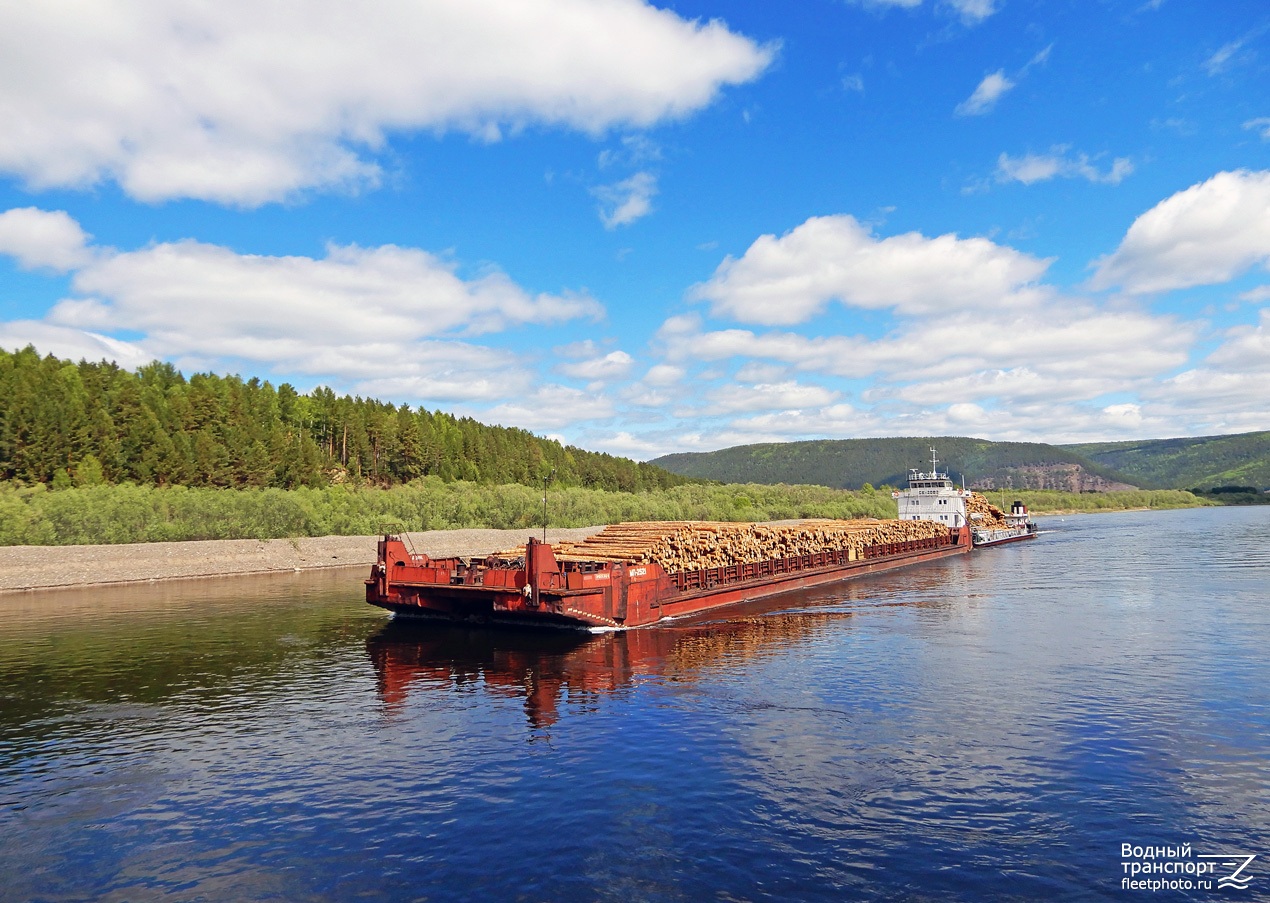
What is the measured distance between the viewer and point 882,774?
18453 millimetres

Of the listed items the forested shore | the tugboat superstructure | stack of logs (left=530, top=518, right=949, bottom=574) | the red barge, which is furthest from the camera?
the tugboat superstructure

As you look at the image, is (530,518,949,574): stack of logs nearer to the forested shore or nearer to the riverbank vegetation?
the riverbank vegetation

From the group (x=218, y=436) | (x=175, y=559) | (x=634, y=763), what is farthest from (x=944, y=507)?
(x=218, y=436)

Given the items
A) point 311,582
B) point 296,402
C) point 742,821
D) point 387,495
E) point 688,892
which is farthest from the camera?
point 296,402

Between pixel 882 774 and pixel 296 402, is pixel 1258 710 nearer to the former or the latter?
pixel 882 774

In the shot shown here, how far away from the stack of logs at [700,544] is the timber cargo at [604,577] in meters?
0.08

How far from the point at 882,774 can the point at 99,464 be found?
101m

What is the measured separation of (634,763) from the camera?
1952cm

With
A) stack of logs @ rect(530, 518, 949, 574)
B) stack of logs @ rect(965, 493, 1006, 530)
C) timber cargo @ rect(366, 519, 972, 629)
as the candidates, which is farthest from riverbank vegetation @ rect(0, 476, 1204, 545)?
stack of logs @ rect(530, 518, 949, 574)

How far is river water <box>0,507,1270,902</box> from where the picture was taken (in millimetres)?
14125

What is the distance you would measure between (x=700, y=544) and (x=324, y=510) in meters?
61.0

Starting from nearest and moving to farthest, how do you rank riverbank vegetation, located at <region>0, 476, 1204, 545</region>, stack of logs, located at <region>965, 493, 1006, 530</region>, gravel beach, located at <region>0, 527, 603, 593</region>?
gravel beach, located at <region>0, 527, 603, 593</region> → riverbank vegetation, located at <region>0, 476, 1204, 545</region> → stack of logs, located at <region>965, 493, 1006, 530</region>

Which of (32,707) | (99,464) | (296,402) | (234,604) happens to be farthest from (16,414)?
(32,707)

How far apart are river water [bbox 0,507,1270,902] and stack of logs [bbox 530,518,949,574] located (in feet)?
20.1
